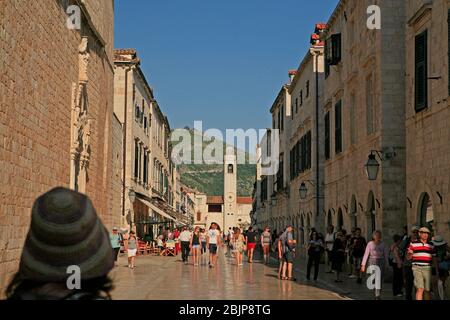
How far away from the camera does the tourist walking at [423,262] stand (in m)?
12.8

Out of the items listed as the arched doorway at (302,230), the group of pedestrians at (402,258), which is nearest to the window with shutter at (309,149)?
the arched doorway at (302,230)

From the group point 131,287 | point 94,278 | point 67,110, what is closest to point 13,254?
point 131,287

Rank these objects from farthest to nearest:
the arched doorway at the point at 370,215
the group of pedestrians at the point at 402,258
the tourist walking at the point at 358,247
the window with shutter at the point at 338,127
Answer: the window with shutter at the point at 338,127 < the arched doorway at the point at 370,215 < the tourist walking at the point at 358,247 < the group of pedestrians at the point at 402,258

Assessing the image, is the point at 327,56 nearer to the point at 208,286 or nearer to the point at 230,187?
the point at 208,286

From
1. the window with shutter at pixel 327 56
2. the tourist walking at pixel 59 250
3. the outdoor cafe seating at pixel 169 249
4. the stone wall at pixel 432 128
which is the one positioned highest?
the window with shutter at pixel 327 56

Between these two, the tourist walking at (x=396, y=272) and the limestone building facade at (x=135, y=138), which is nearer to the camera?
the tourist walking at (x=396, y=272)

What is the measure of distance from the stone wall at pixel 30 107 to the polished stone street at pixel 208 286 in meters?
2.58

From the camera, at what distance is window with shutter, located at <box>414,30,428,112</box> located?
17484mm

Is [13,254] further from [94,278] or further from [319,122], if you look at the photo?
[319,122]

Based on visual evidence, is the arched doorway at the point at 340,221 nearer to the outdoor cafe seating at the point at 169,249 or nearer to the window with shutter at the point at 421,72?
the window with shutter at the point at 421,72

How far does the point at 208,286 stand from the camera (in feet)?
61.9

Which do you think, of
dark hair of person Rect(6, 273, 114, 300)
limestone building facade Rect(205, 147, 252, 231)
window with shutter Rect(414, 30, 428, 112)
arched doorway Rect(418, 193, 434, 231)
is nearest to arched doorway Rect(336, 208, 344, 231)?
arched doorway Rect(418, 193, 434, 231)

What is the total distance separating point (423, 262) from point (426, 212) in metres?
4.97

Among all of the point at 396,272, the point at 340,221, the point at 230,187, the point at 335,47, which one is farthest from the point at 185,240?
the point at 230,187
